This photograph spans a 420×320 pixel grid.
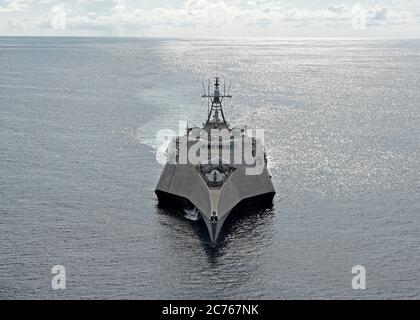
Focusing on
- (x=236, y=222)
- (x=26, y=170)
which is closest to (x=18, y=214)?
(x=26, y=170)

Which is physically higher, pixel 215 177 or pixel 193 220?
pixel 215 177

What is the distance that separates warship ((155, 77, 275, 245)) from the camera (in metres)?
70.4

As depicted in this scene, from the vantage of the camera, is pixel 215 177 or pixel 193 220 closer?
pixel 193 220

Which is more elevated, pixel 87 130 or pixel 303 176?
pixel 87 130

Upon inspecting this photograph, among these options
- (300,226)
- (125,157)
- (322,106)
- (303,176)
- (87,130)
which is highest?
(322,106)

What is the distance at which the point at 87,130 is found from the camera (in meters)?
122

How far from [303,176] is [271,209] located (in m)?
14.8

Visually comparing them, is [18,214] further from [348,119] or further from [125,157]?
[348,119]

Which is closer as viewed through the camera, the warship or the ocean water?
the ocean water

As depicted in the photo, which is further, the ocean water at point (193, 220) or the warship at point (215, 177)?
the warship at point (215, 177)

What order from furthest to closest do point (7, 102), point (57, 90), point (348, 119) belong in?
point (57, 90) < point (7, 102) < point (348, 119)

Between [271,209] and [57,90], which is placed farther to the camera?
[57,90]

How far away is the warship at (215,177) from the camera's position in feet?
231

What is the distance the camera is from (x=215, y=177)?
72.5 meters
